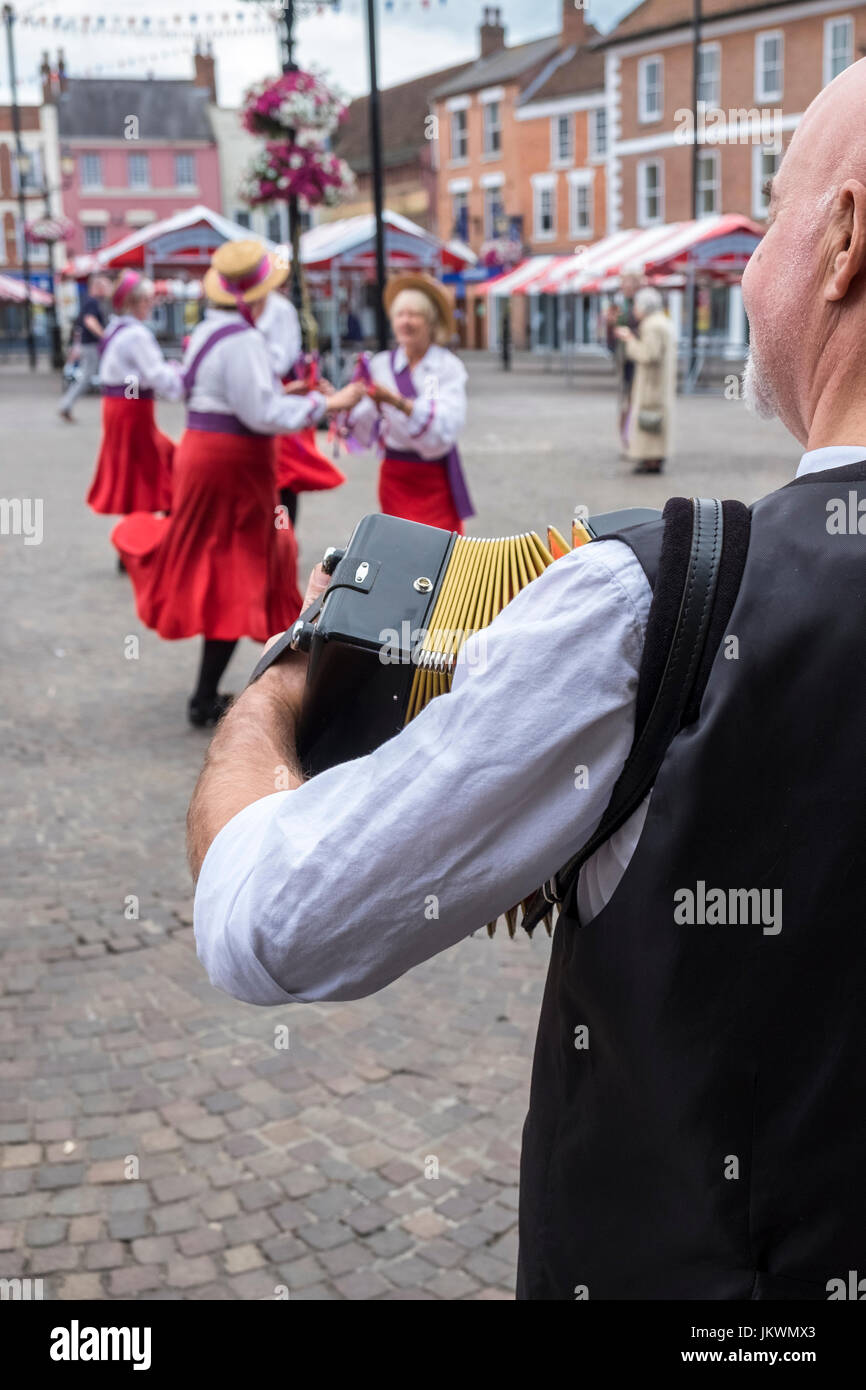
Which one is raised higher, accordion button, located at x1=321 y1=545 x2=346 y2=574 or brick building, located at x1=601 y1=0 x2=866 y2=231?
brick building, located at x1=601 y1=0 x2=866 y2=231

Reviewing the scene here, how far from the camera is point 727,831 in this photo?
100cm

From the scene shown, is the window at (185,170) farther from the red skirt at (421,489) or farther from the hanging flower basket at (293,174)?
the red skirt at (421,489)

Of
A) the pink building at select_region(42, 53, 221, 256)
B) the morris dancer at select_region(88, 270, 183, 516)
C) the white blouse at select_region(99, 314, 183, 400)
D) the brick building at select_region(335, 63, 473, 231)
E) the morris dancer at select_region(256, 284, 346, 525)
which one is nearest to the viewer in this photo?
the morris dancer at select_region(256, 284, 346, 525)

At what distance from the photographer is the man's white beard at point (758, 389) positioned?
1.19 meters

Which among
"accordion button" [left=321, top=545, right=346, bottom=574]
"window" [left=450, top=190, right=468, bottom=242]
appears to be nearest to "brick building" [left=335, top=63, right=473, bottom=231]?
"window" [left=450, top=190, right=468, bottom=242]

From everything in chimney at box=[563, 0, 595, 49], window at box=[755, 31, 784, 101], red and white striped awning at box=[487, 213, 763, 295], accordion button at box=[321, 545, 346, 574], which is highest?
chimney at box=[563, 0, 595, 49]

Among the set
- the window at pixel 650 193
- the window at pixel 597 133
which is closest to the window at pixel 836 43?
the window at pixel 650 193

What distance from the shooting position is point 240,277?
604 cm

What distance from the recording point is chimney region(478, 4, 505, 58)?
58.9m

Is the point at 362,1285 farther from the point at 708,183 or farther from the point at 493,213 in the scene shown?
the point at 493,213

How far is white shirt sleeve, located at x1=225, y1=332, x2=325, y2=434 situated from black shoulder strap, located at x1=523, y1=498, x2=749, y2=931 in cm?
522

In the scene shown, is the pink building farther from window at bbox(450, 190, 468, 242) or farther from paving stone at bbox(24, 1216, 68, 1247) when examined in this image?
paving stone at bbox(24, 1216, 68, 1247)

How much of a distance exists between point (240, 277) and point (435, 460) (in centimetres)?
155
